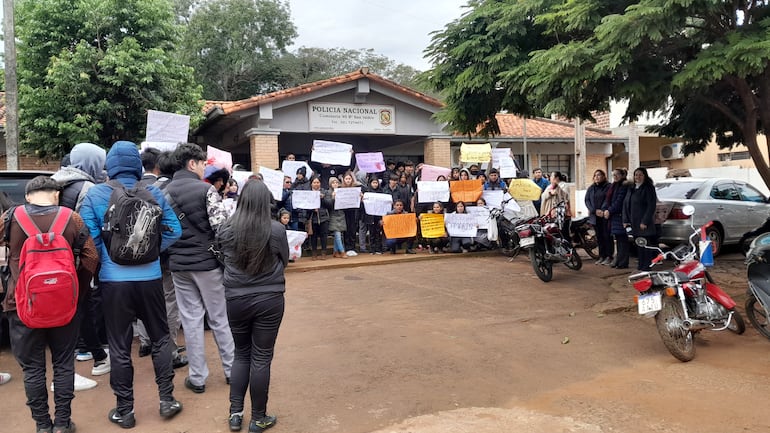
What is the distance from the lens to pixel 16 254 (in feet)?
11.3

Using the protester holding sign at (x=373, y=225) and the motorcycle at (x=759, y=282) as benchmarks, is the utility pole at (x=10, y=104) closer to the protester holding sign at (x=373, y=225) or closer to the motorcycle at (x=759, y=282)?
the protester holding sign at (x=373, y=225)

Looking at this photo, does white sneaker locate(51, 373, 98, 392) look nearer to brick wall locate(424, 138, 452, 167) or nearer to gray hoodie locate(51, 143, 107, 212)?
gray hoodie locate(51, 143, 107, 212)

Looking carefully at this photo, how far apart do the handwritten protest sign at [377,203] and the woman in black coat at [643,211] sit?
446cm

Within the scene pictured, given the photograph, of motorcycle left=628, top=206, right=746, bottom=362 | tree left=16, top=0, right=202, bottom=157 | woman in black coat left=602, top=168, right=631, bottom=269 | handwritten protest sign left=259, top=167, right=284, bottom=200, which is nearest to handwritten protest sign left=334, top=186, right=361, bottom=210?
handwritten protest sign left=259, top=167, right=284, bottom=200

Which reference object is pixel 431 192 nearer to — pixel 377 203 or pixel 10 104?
pixel 377 203

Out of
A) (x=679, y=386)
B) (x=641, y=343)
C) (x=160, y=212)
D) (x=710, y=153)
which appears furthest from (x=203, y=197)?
(x=710, y=153)

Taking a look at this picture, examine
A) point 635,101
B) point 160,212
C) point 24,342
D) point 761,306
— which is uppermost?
point 635,101

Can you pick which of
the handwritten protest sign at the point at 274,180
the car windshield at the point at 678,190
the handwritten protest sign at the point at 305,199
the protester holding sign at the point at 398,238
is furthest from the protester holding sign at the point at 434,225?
the car windshield at the point at 678,190

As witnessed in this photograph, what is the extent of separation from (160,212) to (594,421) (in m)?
3.29

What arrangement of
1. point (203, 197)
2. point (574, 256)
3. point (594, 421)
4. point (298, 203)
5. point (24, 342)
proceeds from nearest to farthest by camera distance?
point (24, 342)
point (594, 421)
point (203, 197)
point (574, 256)
point (298, 203)

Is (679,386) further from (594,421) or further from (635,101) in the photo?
(635,101)

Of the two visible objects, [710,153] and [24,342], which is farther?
[710,153]

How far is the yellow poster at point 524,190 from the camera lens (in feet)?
37.3

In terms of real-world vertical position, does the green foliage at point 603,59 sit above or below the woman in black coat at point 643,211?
above
